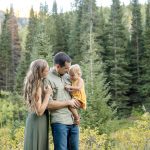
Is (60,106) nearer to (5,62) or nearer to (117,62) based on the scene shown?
(117,62)

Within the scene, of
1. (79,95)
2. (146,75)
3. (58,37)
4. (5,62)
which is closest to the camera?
(79,95)

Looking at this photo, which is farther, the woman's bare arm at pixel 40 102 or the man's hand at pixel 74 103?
the man's hand at pixel 74 103

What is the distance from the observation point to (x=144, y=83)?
5053 cm

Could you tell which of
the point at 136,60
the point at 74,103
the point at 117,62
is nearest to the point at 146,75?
the point at 117,62

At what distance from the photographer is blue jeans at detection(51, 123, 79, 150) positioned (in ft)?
21.3

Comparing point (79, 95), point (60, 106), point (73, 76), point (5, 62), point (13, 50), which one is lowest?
point (60, 106)

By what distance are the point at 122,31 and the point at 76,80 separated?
46927 mm

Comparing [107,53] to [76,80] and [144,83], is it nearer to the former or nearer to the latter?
[144,83]

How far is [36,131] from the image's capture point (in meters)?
6.46

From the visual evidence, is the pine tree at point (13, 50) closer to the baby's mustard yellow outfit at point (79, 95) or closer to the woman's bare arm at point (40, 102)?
the baby's mustard yellow outfit at point (79, 95)

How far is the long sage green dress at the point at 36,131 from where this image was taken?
6.44 m

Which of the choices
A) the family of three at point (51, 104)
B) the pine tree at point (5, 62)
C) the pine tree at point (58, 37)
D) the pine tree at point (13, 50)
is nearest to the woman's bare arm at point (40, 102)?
the family of three at point (51, 104)

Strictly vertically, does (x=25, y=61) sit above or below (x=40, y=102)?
above

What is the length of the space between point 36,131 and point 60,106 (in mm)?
477
